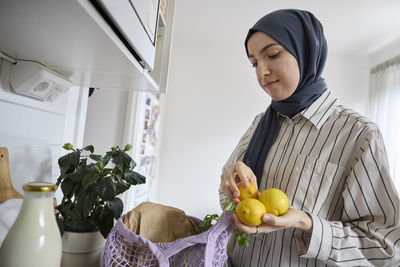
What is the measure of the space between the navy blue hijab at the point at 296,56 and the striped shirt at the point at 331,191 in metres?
0.03

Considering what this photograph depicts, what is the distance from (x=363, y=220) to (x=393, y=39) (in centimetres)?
299

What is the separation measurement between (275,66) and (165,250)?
2.04 feet

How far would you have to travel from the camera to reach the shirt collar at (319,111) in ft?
2.83

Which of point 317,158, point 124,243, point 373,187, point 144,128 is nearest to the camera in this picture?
point 124,243

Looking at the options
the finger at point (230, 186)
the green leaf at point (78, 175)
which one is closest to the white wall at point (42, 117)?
the green leaf at point (78, 175)

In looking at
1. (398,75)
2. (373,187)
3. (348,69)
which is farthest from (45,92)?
(348,69)

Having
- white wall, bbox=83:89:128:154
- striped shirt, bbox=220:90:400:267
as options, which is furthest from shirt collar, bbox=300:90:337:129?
white wall, bbox=83:89:128:154

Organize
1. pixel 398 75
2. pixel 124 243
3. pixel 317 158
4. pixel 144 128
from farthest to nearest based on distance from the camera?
pixel 398 75 < pixel 144 128 < pixel 317 158 < pixel 124 243

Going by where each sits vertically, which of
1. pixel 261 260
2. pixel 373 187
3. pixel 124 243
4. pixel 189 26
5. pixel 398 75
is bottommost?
pixel 261 260

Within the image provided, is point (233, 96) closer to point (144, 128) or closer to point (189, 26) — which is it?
point (189, 26)

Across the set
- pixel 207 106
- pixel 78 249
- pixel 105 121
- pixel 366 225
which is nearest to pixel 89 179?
pixel 78 249

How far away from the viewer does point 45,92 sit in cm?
86

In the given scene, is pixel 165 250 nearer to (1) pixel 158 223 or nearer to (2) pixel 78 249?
(1) pixel 158 223

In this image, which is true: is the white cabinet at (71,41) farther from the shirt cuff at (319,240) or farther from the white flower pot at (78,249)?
the shirt cuff at (319,240)
